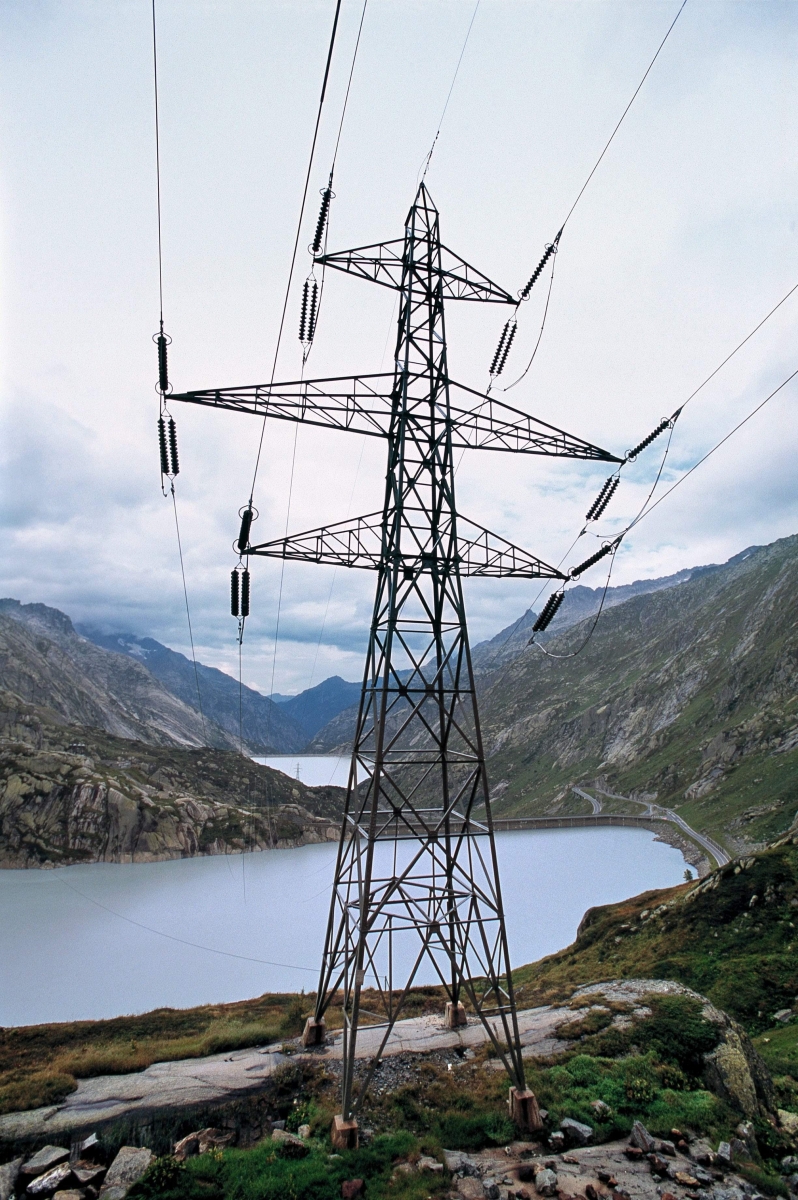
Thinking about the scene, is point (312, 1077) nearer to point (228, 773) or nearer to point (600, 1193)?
point (600, 1193)

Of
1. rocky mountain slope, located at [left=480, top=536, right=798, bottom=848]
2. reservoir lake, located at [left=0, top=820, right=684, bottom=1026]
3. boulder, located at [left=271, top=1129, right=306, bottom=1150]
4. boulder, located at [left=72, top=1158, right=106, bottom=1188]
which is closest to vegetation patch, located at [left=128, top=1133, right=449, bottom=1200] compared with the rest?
boulder, located at [left=271, top=1129, right=306, bottom=1150]

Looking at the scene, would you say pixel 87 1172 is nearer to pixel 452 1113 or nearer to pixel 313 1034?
pixel 313 1034

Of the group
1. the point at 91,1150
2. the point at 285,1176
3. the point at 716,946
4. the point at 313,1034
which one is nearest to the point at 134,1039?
the point at 313,1034

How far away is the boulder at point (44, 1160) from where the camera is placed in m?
11.6

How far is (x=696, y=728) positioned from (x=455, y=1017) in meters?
115

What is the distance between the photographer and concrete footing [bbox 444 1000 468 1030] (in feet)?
59.1

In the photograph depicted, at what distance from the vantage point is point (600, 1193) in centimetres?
998

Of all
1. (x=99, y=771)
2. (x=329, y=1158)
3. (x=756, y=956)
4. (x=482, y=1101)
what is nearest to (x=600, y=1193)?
(x=482, y=1101)

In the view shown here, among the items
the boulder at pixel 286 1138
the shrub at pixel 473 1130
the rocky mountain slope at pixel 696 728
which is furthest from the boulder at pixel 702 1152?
the rocky mountain slope at pixel 696 728

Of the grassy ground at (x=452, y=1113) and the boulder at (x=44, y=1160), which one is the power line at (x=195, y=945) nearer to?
the grassy ground at (x=452, y=1113)

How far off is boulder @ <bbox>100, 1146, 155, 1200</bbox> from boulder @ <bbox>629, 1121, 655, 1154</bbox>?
31.2 ft

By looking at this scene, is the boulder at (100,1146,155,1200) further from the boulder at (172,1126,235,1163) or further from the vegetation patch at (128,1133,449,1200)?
the boulder at (172,1126,235,1163)

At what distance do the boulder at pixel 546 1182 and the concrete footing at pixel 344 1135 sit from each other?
12.3 feet

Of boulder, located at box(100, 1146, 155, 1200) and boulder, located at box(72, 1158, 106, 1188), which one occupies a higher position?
boulder, located at box(100, 1146, 155, 1200)
